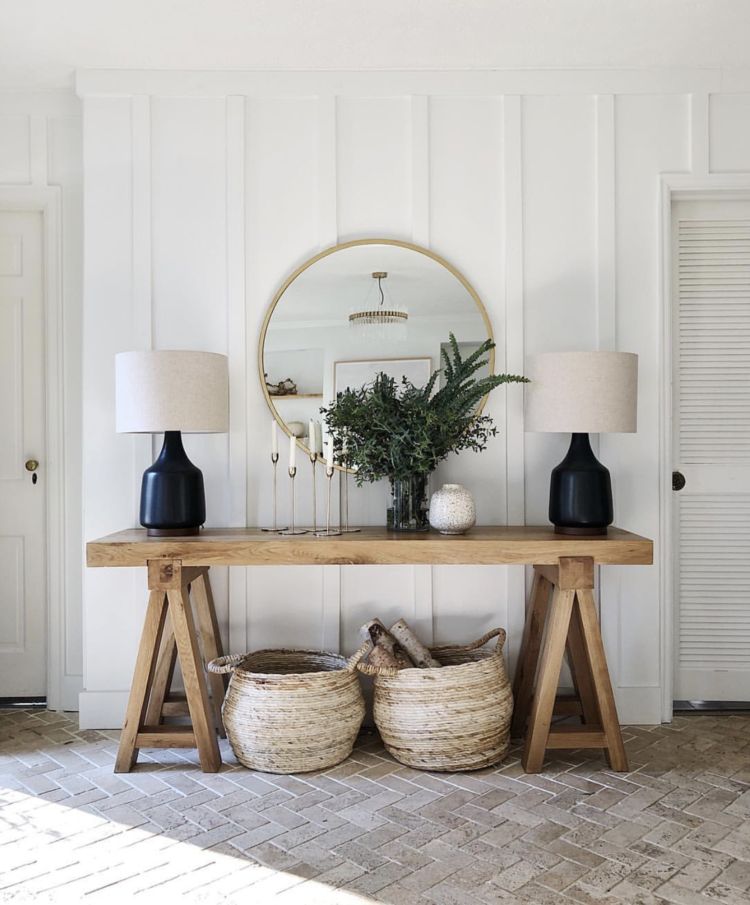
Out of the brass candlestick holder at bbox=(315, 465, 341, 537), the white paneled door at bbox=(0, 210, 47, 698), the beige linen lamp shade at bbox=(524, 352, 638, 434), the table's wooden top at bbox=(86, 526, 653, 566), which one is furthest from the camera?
the white paneled door at bbox=(0, 210, 47, 698)

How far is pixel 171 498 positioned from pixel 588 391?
1462 millimetres

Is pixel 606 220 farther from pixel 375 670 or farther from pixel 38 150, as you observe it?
pixel 38 150

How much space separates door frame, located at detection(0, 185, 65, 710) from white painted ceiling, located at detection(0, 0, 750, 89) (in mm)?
583

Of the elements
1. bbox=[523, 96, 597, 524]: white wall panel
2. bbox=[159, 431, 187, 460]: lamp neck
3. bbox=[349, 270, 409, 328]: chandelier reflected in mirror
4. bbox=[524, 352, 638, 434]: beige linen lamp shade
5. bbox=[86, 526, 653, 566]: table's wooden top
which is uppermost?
bbox=[523, 96, 597, 524]: white wall panel

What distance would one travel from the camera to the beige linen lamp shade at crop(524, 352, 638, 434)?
267 centimetres

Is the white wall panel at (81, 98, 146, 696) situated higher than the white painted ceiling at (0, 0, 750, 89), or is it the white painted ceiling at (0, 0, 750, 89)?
the white painted ceiling at (0, 0, 750, 89)

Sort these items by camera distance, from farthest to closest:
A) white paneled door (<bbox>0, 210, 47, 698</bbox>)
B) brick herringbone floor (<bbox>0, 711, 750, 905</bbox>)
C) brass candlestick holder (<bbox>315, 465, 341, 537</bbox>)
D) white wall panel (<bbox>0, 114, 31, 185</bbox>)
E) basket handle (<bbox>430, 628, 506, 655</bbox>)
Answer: white paneled door (<bbox>0, 210, 47, 698</bbox>), white wall panel (<bbox>0, 114, 31, 185</bbox>), basket handle (<bbox>430, 628, 506, 655</bbox>), brass candlestick holder (<bbox>315, 465, 341, 537</bbox>), brick herringbone floor (<bbox>0, 711, 750, 905</bbox>)

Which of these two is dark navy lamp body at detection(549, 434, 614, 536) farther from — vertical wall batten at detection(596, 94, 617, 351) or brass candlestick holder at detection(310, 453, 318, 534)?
brass candlestick holder at detection(310, 453, 318, 534)

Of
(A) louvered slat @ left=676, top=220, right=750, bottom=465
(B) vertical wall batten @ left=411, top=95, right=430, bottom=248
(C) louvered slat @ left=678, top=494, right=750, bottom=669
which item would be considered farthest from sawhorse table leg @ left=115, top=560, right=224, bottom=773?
(A) louvered slat @ left=676, top=220, right=750, bottom=465

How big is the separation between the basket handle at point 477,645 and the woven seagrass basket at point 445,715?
172 millimetres

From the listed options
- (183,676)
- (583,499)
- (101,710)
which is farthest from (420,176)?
(101,710)

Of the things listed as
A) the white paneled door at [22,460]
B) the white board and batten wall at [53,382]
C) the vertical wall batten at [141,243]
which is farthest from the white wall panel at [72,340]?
the vertical wall batten at [141,243]

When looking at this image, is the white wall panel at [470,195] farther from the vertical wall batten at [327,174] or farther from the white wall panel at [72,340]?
the white wall panel at [72,340]

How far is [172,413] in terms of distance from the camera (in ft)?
8.74
